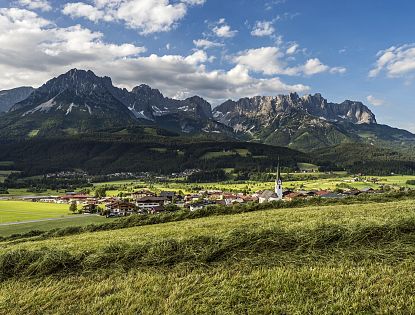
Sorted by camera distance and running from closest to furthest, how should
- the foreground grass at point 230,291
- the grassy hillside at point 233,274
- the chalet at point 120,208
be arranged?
the foreground grass at point 230,291 → the grassy hillside at point 233,274 → the chalet at point 120,208

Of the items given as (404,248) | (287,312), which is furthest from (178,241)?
(404,248)

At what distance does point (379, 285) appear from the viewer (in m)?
8.16

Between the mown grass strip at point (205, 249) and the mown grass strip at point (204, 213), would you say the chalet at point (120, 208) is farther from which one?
the mown grass strip at point (205, 249)

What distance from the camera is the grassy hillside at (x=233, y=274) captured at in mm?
7723

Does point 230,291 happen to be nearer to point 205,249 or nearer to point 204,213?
point 205,249

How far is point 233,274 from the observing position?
9477 mm

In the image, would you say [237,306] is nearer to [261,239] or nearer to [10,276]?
[261,239]

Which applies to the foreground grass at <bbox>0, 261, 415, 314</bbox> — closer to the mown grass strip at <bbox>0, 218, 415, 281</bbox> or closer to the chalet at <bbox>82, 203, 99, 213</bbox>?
the mown grass strip at <bbox>0, 218, 415, 281</bbox>

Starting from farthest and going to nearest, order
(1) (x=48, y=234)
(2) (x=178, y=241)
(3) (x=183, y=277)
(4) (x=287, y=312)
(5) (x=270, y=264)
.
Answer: (1) (x=48, y=234) → (2) (x=178, y=241) → (5) (x=270, y=264) → (3) (x=183, y=277) → (4) (x=287, y=312)

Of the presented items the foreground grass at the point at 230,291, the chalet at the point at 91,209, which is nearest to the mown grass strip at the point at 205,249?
the foreground grass at the point at 230,291

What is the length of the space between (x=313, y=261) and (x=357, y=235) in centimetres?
251

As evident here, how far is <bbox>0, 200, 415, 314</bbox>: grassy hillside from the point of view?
7723 mm

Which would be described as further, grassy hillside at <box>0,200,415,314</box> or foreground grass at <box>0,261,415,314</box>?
grassy hillside at <box>0,200,415,314</box>

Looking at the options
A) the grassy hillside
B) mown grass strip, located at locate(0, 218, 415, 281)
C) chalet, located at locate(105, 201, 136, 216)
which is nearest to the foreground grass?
the grassy hillside
